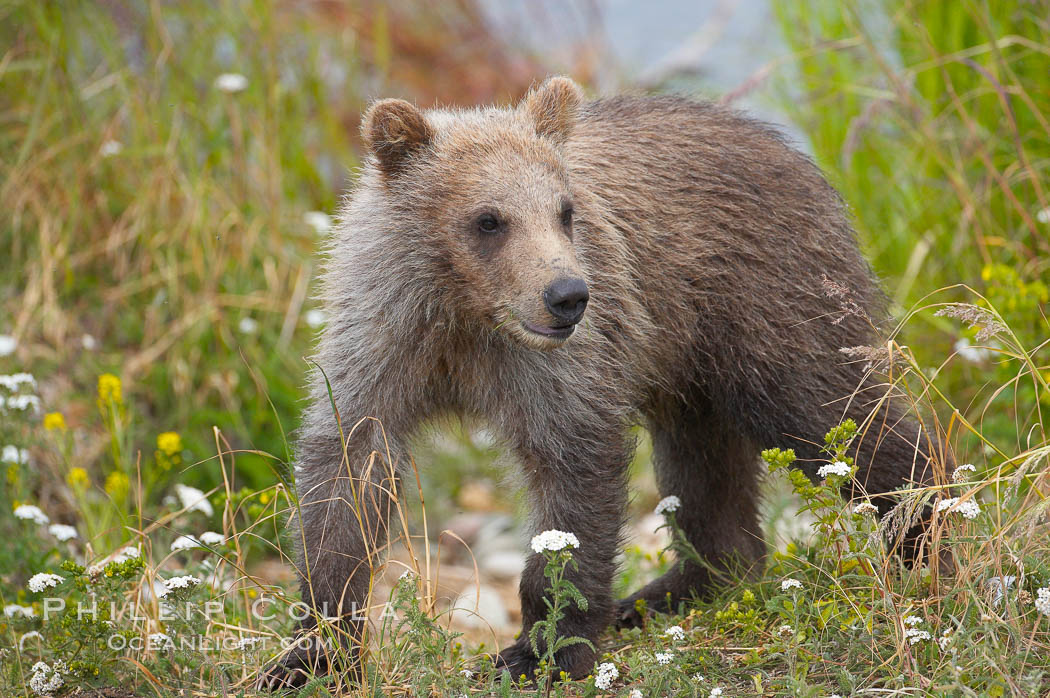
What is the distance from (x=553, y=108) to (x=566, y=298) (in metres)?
1.04

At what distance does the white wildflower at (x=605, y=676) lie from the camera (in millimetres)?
3863

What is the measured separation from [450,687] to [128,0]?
666cm

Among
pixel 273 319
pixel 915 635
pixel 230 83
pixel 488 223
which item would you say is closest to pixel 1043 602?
pixel 915 635

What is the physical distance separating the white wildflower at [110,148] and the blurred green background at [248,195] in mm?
62

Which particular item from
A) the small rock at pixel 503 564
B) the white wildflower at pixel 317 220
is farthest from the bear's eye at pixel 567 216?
the small rock at pixel 503 564

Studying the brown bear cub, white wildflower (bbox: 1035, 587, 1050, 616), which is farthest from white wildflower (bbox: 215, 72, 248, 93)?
white wildflower (bbox: 1035, 587, 1050, 616)

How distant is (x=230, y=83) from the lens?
26.2ft

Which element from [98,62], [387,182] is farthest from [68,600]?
[98,62]

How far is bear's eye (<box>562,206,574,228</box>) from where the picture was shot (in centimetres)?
439

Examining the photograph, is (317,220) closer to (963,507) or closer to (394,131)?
(394,131)

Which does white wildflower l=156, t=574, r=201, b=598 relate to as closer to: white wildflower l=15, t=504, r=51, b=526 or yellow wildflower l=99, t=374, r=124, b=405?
white wildflower l=15, t=504, r=51, b=526

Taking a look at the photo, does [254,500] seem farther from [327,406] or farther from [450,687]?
[450,687]

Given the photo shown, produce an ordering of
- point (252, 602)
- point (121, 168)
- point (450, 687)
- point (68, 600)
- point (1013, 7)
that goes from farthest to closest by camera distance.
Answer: point (121, 168), point (1013, 7), point (252, 602), point (68, 600), point (450, 687)

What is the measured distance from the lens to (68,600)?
14.9 feet
